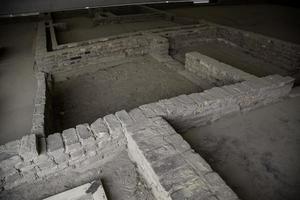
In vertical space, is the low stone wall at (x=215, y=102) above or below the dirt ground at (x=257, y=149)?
above

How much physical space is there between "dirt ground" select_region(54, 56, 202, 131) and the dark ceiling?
3003 millimetres

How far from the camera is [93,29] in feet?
25.6

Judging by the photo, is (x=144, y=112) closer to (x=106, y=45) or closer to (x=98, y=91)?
(x=98, y=91)

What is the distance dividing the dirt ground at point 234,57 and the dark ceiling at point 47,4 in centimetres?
469

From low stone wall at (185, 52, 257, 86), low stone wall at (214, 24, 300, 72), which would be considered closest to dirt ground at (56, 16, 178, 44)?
low stone wall at (214, 24, 300, 72)

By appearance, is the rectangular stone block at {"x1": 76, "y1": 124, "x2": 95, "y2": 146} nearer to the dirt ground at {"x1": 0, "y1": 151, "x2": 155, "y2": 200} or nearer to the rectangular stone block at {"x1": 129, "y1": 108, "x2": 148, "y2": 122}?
the dirt ground at {"x1": 0, "y1": 151, "x2": 155, "y2": 200}

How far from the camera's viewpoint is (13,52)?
236 inches

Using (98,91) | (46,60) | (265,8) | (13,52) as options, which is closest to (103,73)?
(98,91)

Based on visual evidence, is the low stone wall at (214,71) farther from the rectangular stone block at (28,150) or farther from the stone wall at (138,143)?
the rectangular stone block at (28,150)

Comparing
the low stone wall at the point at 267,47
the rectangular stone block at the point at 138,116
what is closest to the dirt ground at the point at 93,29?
the low stone wall at the point at 267,47

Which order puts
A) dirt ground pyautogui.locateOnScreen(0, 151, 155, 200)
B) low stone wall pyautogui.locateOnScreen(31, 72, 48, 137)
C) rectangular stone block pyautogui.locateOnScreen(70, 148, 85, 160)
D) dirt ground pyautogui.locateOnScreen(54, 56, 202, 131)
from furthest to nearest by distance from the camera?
dirt ground pyautogui.locateOnScreen(54, 56, 202, 131)
low stone wall pyautogui.locateOnScreen(31, 72, 48, 137)
rectangular stone block pyautogui.locateOnScreen(70, 148, 85, 160)
dirt ground pyautogui.locateOnScreen(0, 151, 155, 200)

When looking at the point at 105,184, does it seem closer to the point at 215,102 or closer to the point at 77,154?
the point at 77,154

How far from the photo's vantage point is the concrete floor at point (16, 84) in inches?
128

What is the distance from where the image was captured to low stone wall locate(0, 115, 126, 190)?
1987 millimetres
